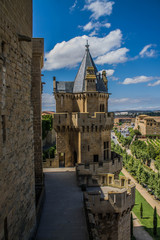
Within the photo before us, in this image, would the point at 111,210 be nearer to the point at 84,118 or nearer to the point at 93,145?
the point at 93,145

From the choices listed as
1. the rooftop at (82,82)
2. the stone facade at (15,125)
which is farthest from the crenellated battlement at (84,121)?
the stone facade at (15,125)

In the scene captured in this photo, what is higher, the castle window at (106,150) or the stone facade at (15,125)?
the stone facade at (15,125)

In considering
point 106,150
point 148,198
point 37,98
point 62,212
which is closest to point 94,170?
point 106,150

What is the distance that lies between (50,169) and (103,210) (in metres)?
9.12

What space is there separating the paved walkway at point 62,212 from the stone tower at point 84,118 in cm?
374

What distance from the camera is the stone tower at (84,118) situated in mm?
19531

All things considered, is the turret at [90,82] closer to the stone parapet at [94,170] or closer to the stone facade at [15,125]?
the stone parapet at [94,170]

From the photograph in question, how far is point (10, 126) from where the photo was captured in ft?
22.1

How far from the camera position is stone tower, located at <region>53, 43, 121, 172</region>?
19.5m

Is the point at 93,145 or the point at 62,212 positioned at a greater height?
the point at 93,145

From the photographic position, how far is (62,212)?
494 inches

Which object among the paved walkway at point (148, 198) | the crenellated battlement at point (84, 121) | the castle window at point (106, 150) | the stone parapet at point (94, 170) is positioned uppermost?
the crenellated battlement at point (84, 121)

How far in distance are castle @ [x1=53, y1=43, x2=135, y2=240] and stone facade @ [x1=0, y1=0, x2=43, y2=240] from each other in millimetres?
5768

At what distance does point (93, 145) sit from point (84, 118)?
310cm
